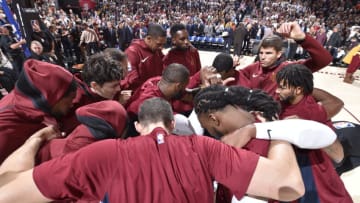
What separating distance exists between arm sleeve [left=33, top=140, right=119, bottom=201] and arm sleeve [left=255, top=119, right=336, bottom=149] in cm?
68

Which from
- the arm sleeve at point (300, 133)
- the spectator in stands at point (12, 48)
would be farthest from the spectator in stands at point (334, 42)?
the arm sleeve at point (300, 133)

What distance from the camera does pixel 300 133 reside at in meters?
1.20

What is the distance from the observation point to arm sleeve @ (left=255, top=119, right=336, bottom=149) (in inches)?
47.4

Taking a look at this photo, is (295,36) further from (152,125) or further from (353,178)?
(353,178)

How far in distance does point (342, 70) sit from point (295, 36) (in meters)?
9.80

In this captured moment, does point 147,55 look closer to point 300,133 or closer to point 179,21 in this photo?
point 300,133

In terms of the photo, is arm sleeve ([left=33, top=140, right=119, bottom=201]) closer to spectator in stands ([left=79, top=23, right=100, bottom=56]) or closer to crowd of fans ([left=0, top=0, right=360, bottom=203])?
crowd of fans ([left=0, top=0, right=360, bottom=203])

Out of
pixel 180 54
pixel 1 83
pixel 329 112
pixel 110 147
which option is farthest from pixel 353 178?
pixel 1 83

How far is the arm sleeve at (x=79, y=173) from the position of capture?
1.10m

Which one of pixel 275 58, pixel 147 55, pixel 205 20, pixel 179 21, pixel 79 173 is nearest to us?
pixel 79 173

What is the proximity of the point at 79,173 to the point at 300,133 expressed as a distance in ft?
3.04

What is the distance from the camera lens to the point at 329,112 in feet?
6.09

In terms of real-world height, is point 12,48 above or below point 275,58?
below

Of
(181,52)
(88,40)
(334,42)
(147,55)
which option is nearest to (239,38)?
A: (334,42)
